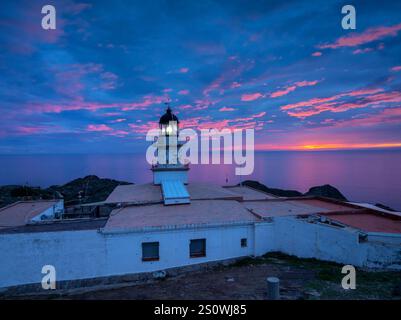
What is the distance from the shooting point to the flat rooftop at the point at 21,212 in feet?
44.4

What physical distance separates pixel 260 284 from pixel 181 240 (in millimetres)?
4083

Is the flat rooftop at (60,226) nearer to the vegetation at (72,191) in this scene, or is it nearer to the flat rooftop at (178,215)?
the flat rooftop at (178,215)

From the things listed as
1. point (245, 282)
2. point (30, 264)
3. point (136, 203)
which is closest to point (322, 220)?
point (245, 282)

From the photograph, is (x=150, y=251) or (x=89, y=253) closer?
(x=89, y=253)

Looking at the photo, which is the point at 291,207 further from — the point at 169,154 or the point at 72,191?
the point at 72,191

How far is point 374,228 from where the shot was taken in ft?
37.8

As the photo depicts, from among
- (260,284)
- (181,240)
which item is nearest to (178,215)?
(181,240)

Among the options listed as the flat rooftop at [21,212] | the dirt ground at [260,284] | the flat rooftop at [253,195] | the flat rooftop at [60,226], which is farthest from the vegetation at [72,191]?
the dirt ground at [260,284]

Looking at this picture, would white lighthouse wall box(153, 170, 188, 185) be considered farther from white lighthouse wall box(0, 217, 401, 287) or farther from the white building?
white lighthouse wall box(0, 217, 401, 287)

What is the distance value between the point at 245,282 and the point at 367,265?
16.1 feet

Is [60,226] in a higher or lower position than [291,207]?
lower

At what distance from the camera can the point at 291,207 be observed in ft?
Result: 52.9

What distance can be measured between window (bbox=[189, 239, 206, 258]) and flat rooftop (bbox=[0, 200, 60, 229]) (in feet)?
28.0

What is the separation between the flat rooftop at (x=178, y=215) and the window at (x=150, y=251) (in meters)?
0.84
